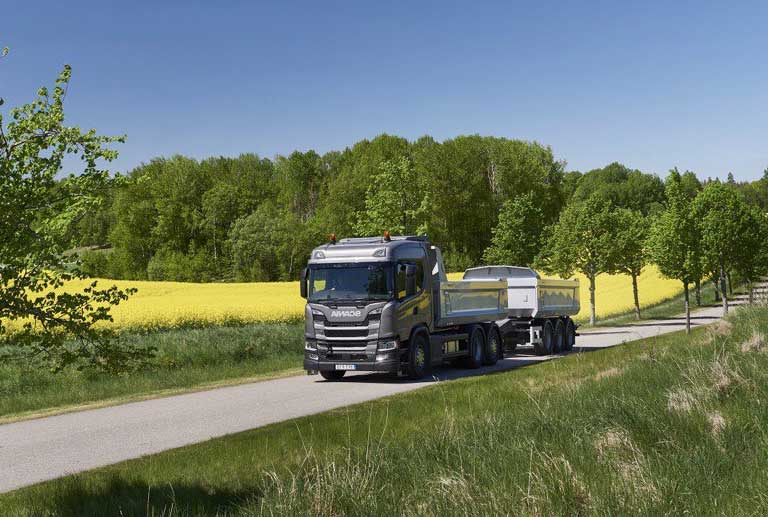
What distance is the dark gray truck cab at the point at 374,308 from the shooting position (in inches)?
716

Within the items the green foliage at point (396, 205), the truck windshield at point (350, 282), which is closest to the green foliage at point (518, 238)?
the green foliage at point (396, 205)

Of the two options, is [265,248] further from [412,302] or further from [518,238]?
[412,302]

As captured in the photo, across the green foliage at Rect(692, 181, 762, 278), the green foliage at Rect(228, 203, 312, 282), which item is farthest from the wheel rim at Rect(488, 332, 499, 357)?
the green foliage at Rect(228, 203, 312, 282)

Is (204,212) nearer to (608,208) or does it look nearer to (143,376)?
(608,208)

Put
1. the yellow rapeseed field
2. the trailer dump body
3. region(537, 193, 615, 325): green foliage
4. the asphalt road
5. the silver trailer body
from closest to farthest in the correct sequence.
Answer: the asphalt road < the trailer dump body < the silver trailer body < the yellow rapeseed field < region(537, 193, 615, 325): green foliage

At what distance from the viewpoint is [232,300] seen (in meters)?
42.3

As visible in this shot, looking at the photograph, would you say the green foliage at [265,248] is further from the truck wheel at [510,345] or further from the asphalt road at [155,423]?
the asphalt road at [155,423]

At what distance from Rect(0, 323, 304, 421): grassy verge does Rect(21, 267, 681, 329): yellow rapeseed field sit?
1715mm

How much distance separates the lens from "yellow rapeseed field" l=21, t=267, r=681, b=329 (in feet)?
96.0

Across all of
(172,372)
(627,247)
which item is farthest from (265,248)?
(172,372)

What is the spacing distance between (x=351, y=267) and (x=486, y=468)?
11741 mm

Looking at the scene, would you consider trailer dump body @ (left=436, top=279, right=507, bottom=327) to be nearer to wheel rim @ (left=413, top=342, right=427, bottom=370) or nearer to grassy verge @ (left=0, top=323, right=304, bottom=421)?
wheel rim @ (left=413, top=342, right=427, bottom=370)

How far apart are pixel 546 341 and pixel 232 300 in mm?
21545

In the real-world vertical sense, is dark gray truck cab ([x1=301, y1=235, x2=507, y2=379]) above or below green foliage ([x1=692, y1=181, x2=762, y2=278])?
below
